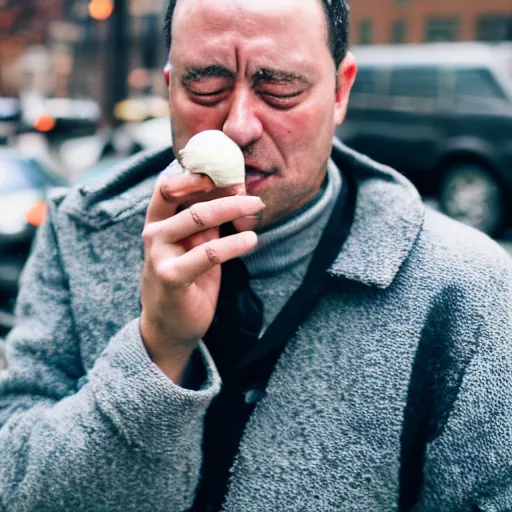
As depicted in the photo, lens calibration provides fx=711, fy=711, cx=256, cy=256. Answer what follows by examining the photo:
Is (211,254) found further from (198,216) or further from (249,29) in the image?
(249,29)

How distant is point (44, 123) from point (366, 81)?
9.93 m

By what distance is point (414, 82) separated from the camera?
30.0 feet

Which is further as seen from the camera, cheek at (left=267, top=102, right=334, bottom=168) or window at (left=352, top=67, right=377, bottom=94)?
window at (left=352, top=67, right=377, bottom=94)

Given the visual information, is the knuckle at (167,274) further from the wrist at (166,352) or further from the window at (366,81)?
the window at (366,81)

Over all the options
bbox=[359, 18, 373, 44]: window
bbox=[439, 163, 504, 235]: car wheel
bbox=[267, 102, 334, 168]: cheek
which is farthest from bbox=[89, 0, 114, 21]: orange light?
bbox=[267, 102, 334, 168]: cheek

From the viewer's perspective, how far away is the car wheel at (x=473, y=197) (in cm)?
851

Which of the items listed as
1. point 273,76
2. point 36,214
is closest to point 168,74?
point 273,76

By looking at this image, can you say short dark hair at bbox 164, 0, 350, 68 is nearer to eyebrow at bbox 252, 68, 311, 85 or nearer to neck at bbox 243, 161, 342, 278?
eyebrow at bbox 252, 68, 311, 85

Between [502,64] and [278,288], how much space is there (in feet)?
25.3

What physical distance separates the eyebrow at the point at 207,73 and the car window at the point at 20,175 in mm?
4608

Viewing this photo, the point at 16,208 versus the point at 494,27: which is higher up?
the point at 16,208

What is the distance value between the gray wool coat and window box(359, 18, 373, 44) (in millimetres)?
21406

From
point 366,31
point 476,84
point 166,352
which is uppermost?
point 166,352

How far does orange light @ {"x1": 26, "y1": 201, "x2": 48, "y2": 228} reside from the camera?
213 inches
